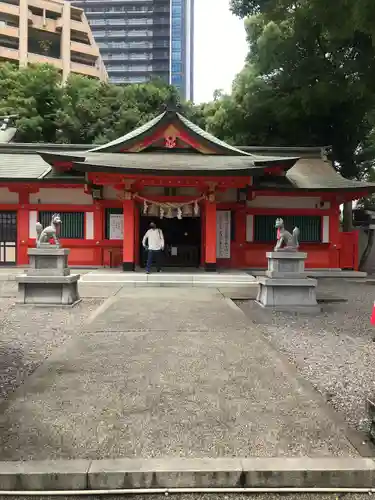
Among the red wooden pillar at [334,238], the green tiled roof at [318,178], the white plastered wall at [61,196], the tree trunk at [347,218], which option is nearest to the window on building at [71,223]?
the white plastered wall at [61,196]

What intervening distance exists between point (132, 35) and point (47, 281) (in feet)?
275

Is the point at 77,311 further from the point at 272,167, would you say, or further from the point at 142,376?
the point at 272,167

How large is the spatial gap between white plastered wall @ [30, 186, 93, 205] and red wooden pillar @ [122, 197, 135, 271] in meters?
2.51

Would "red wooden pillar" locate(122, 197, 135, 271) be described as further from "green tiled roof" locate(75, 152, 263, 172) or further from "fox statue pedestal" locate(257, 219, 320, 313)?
"fox statue pedestal" locate(257, 219, 320, 313)

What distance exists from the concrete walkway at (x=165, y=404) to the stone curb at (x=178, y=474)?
16 centimetres

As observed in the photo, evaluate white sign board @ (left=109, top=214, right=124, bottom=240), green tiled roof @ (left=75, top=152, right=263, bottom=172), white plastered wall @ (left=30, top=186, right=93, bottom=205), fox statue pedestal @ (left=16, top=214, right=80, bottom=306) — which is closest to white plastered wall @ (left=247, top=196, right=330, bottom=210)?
green tiled roof @ (left=75, top=152, right=263, bottom=172)

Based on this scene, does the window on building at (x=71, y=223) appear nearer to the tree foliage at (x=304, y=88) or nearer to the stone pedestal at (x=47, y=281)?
the stone pedestal at (x=47, y=281)

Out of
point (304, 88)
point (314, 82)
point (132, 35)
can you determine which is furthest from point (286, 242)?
point (132, 35)

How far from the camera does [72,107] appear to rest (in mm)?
32312

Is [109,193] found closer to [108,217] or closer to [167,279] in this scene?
[108,217]

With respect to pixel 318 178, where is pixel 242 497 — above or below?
below

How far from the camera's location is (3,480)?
2.95 m

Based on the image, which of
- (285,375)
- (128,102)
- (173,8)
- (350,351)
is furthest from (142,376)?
(173,8)

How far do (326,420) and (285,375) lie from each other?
49.6 inches
